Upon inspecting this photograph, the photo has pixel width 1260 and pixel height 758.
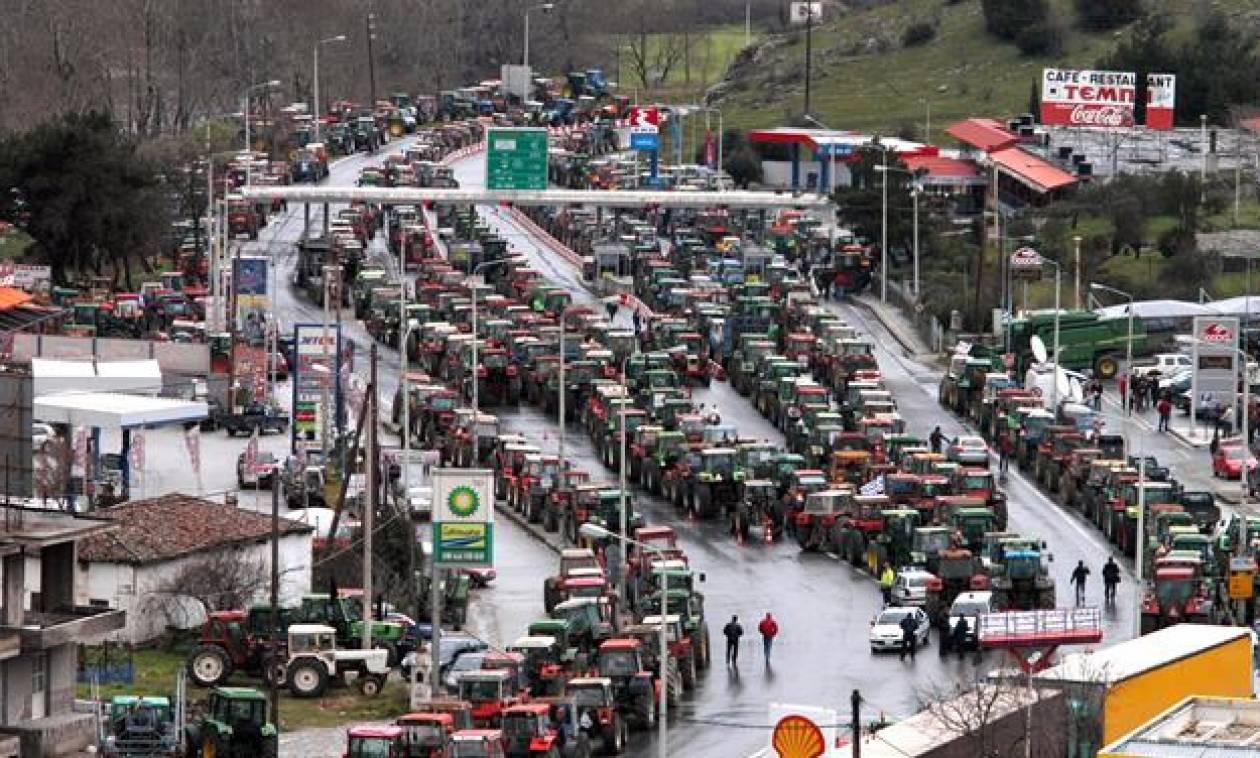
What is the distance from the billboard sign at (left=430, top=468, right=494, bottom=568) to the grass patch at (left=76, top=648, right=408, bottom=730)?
3310mm

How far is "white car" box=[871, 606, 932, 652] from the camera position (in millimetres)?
90375

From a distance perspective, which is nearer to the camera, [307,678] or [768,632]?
[307,678]

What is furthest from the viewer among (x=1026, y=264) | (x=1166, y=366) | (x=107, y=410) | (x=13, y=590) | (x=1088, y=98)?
(x=1088, y=98)

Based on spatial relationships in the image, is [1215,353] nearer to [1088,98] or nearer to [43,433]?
[43,433]

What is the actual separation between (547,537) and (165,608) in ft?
59.5

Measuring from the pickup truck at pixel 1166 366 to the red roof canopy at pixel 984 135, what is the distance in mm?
43187

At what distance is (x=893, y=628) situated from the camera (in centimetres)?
9069

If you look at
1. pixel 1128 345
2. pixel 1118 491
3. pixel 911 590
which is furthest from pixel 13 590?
pixel 1128 345

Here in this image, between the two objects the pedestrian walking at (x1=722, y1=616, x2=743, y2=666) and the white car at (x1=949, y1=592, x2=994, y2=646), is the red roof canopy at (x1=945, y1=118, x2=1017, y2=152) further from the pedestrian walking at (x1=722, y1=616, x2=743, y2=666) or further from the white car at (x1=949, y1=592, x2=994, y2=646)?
the pedestrian walking at (x1=722, y1=616, x2=743, y2=666)

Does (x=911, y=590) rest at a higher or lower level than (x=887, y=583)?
higher

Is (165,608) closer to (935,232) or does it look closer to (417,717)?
(417,717)

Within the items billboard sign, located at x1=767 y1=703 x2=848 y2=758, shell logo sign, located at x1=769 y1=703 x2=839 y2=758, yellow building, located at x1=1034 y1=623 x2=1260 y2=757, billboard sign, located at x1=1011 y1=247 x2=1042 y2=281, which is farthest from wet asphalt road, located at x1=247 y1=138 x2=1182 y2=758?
shell logo sign, located at x1=769 y1=703 x2=839 y2=758

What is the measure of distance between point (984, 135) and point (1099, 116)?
27.6 feet

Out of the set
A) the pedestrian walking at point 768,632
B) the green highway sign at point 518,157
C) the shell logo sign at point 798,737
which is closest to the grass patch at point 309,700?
the pedestrian walking at point 768,632
